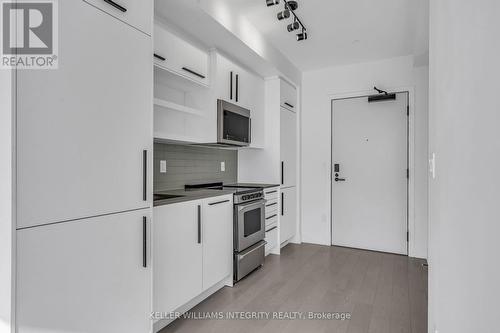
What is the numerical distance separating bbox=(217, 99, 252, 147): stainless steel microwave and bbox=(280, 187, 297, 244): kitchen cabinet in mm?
1015

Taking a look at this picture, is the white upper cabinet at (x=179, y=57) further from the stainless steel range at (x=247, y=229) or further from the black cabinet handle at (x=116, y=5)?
the stainless steel range at (x=247, y=229)

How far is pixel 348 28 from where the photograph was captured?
3.06 m

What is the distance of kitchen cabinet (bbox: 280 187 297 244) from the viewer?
391cm

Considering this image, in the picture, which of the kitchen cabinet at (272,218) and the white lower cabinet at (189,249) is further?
the kitchen cabinet at (272,218)

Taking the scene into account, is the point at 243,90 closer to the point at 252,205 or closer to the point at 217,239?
the point at 252,205

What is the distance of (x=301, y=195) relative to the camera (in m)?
4.44

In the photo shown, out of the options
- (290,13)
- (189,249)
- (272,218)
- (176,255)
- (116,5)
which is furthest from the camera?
(272,218)

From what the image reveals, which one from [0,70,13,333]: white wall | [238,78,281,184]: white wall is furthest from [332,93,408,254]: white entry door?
[0,70,13,333]: white wall

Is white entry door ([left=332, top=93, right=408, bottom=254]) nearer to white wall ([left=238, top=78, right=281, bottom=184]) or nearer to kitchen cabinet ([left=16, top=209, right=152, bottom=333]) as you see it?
white wall ([left=238, top=78, right=281, bottom=184])

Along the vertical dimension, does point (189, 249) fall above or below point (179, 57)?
below

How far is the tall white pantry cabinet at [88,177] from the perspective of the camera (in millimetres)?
1180

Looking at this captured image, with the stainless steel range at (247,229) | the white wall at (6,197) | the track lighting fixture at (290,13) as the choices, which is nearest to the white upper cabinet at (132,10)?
the white wall at (6,197)

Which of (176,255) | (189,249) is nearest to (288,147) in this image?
(189,249)

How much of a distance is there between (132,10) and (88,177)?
3.13ft
